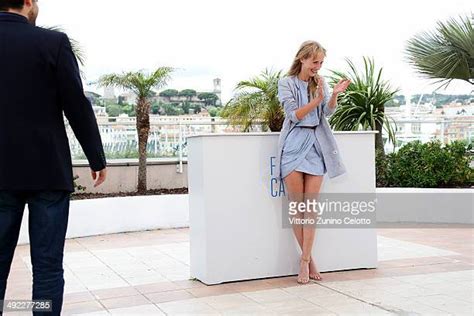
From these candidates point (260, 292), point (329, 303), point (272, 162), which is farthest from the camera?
point (272, 162)

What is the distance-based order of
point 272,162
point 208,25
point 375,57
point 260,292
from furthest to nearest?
point 208,25
point 375,57
point 272,162
point 260,292

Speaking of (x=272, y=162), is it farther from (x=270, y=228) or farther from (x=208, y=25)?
(x=208, y=25)

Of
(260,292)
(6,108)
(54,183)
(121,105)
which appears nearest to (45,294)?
(54,183)

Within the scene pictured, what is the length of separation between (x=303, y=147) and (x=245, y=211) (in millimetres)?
626

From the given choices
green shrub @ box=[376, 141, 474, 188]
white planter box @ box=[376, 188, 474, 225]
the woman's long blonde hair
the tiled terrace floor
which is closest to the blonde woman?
the woman's long blonde hair

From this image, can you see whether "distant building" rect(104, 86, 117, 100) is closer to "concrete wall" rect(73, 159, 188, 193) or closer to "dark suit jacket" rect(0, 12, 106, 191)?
"concrete wall" rect(73, 159, 188, 193)

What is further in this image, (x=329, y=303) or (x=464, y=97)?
(x=464, y=97)

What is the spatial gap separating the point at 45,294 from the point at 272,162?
225cm

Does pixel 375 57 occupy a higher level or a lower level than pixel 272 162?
higher

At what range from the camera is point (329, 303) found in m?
3.80

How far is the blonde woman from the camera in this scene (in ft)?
14.1

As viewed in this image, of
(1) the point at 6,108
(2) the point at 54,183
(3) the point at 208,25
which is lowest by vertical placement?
(2) the point at 54,183

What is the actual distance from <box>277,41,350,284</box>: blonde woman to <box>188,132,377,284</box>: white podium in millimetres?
167

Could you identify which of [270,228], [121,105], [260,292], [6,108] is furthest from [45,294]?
[121,105]
